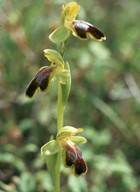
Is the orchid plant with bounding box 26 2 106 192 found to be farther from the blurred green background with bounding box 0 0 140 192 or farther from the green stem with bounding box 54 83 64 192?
the blurred green background with bounding box 0 0 140 192

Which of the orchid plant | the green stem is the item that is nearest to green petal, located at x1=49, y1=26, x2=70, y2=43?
the orchid plant

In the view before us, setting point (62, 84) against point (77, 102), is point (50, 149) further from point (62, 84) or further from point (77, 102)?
point (77, 102)

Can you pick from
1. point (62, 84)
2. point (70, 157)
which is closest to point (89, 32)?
point (62, 84)

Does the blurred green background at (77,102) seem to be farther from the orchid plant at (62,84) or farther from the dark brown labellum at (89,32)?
the dark brown labellum at (89,32)

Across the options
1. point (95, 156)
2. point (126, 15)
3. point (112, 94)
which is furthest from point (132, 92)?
point (126, 15)

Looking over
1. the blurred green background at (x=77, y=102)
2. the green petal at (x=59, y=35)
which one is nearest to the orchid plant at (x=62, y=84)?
the green petal at (x=59, y=35)

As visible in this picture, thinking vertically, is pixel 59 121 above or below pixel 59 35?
below
